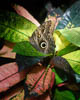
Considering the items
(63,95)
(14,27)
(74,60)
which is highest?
(14,27)

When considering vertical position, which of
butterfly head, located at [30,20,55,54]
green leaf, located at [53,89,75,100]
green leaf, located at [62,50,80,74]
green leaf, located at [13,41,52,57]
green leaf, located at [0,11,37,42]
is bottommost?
green leaf, located at [53,89,75,100]

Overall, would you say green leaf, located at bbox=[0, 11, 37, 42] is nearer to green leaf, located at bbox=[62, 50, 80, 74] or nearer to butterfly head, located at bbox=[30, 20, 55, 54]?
butterfly head, located at bbox=[30, 20, 55, 54]

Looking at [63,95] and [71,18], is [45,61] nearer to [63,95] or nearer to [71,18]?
[63,95]

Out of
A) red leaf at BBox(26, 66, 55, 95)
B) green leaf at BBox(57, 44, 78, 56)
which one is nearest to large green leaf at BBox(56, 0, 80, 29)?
green leaf at BBox(57, 44, 78, 56)

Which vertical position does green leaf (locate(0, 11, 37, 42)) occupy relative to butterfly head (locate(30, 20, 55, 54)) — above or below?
above

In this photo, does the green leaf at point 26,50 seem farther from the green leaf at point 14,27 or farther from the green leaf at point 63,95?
the green leaf at point 63,95

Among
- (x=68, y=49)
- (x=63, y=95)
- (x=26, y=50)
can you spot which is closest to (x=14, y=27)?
(x=26, y=50)
